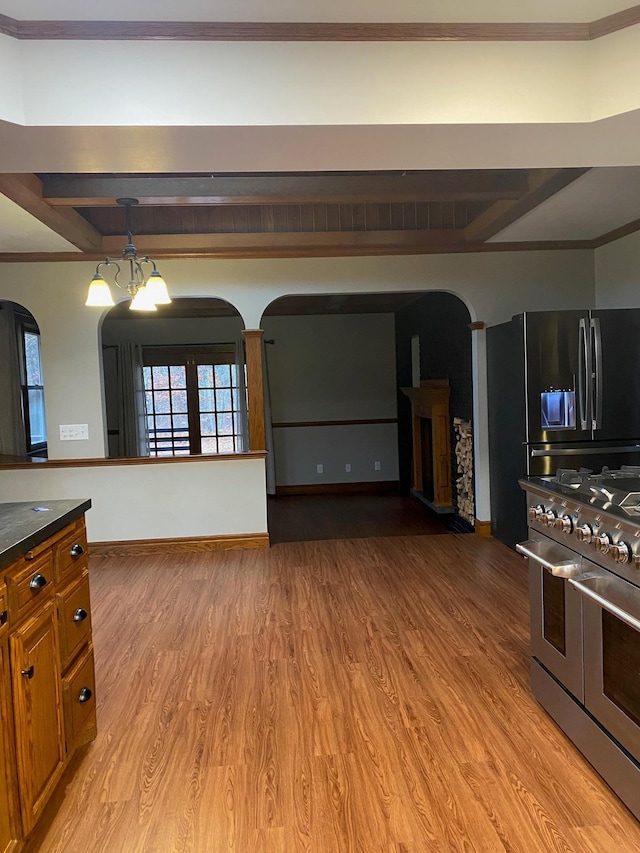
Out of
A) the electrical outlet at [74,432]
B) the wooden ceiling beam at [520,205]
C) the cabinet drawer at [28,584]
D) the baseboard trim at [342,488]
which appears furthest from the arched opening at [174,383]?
the cabinet drawer at [28,584]

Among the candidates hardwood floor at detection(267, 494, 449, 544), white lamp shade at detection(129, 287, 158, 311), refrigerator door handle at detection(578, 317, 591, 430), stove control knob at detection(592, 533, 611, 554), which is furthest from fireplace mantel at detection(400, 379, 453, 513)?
stove control knob at detection(592, 533, 611, 554)

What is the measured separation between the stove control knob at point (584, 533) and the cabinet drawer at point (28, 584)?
1.65 metres

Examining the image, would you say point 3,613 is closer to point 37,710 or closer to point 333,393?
point 37,710

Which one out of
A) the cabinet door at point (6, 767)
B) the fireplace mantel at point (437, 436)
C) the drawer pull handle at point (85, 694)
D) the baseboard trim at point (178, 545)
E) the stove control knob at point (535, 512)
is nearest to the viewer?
the cabinet door at point (6, 767)

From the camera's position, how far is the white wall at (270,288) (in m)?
4.57

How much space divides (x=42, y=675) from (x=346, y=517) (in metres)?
4.62

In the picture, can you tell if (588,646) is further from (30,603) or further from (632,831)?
(30,603)

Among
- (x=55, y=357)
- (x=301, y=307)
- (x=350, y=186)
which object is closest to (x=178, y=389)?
(x=301, y=307)

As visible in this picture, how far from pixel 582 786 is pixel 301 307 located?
5818 millimetres

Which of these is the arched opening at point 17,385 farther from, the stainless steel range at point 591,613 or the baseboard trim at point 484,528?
the stainless steel range at point 591,613

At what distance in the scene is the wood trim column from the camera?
4.71 metres

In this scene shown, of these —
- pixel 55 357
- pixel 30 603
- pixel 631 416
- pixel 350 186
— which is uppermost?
pixel 350 186

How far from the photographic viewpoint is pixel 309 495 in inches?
300

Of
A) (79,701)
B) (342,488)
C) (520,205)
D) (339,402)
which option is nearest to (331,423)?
(339,402)
